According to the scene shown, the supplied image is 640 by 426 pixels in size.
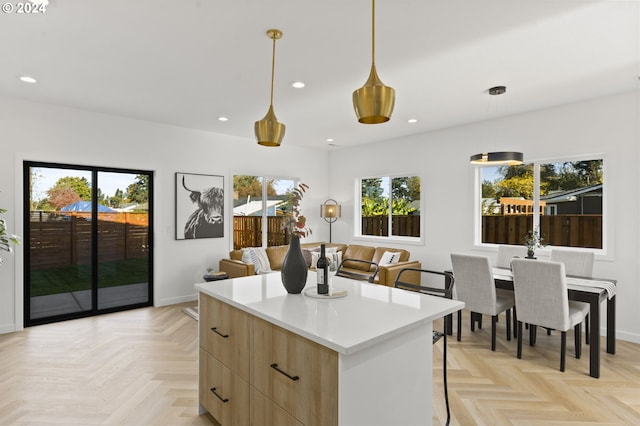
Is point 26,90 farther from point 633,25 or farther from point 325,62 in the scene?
point 633,25

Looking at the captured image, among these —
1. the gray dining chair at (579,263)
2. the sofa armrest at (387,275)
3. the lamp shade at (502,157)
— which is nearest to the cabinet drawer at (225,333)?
the lamp shade at (502,157)

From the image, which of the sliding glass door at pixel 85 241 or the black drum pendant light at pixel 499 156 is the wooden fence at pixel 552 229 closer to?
the black drum pendant light at pixel 499 156

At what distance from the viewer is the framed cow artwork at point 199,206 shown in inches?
201

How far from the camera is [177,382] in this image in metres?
2.76

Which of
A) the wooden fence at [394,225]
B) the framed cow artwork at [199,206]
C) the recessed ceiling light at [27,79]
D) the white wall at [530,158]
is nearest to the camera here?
the recessed ceiling light at [27,79]

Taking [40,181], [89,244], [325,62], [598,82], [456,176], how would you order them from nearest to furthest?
→ [325,62] → [598,82] → [40,181] → [89,244] → [456,176]

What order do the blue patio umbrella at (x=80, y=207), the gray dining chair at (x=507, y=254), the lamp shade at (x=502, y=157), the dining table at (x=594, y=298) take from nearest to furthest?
the dining table at (x=594, y=298), the lamp shade at (x=502, y=157), the gray dining chair at (x=507, y=254), the blue patio umbrella at (x=80, y=207)

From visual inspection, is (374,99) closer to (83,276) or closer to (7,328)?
(83,276)

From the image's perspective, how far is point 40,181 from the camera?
414 cm

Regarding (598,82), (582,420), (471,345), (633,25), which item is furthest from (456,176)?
(582,420)

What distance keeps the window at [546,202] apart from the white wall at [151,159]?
129 inches

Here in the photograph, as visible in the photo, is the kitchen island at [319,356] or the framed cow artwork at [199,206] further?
the framed cow artwork at [199,206]

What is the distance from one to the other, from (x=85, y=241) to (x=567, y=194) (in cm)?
Result: 606

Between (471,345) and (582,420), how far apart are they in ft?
4.33
